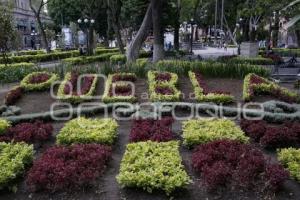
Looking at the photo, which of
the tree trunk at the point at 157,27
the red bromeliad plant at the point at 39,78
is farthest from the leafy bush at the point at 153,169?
the tree trunk at the point at 157,27

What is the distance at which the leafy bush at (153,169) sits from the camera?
592cm

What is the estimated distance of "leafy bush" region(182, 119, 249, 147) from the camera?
25.7ft

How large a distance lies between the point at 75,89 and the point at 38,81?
4.62ft

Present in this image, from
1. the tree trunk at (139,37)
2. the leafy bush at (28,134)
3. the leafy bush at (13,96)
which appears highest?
the tree trunk at (139,37)

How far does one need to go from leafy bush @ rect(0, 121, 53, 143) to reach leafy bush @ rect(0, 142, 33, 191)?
0.47 meters

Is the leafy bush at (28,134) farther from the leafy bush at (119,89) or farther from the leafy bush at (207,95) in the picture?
the leafy bush at (207,95)

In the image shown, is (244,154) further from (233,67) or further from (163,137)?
(233,67)

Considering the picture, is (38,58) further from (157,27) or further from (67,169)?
(67,169)

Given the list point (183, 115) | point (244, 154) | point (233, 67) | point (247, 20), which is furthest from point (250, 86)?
point (247, 20)

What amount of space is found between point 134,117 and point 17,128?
2383 millimetres

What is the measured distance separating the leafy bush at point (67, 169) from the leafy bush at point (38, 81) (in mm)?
5778

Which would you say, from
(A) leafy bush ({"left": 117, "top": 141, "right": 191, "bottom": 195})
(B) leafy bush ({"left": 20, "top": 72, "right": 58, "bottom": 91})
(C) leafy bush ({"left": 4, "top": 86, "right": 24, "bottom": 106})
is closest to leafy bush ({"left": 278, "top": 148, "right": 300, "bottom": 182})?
(A) leafy bush ({"left": 117, "top": 141, "right": 191, "bottom": 195})

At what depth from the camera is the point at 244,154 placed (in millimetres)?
6691

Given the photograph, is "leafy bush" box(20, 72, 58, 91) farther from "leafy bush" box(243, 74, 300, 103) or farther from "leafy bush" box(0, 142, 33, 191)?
"leafy bush" box(243, 74, 300, 103)
